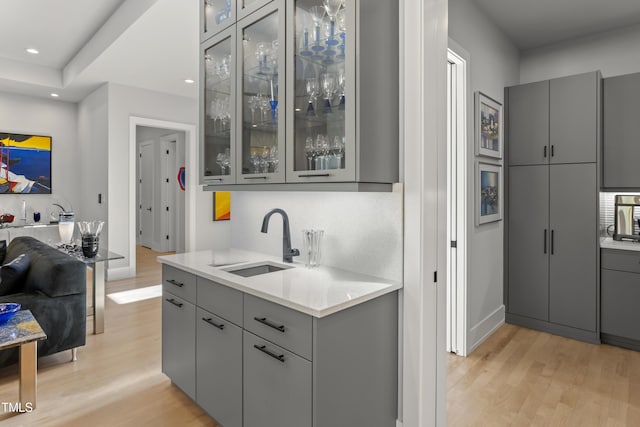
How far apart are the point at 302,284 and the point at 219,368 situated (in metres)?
0.64

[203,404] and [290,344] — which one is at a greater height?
[290,344]

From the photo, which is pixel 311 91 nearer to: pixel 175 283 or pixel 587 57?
pixel 175 283

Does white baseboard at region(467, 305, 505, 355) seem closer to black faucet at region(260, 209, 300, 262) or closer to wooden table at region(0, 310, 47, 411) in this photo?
black faucet at region(260, 209, 300, 262)

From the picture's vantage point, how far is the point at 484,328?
319 centimetres

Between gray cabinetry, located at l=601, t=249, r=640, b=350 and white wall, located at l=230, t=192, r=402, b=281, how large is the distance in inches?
94.4

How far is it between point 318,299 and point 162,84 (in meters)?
4.85

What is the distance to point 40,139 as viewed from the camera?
19.4 ft

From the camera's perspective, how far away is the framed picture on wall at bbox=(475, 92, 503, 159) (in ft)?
9.80

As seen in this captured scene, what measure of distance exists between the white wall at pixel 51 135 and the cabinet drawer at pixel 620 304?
7107 mm

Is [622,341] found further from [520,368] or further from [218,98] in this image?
[218,98]

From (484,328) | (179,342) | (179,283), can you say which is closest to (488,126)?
(484,328)

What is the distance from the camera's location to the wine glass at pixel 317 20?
1750mm

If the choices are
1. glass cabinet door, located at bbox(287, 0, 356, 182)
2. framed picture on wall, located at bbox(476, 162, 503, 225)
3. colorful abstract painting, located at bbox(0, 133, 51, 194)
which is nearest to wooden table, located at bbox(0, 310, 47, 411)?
glass cabinet door, located at bbox(287, 0, 356, 182)

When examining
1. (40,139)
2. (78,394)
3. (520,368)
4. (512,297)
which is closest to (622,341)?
(512,297)
